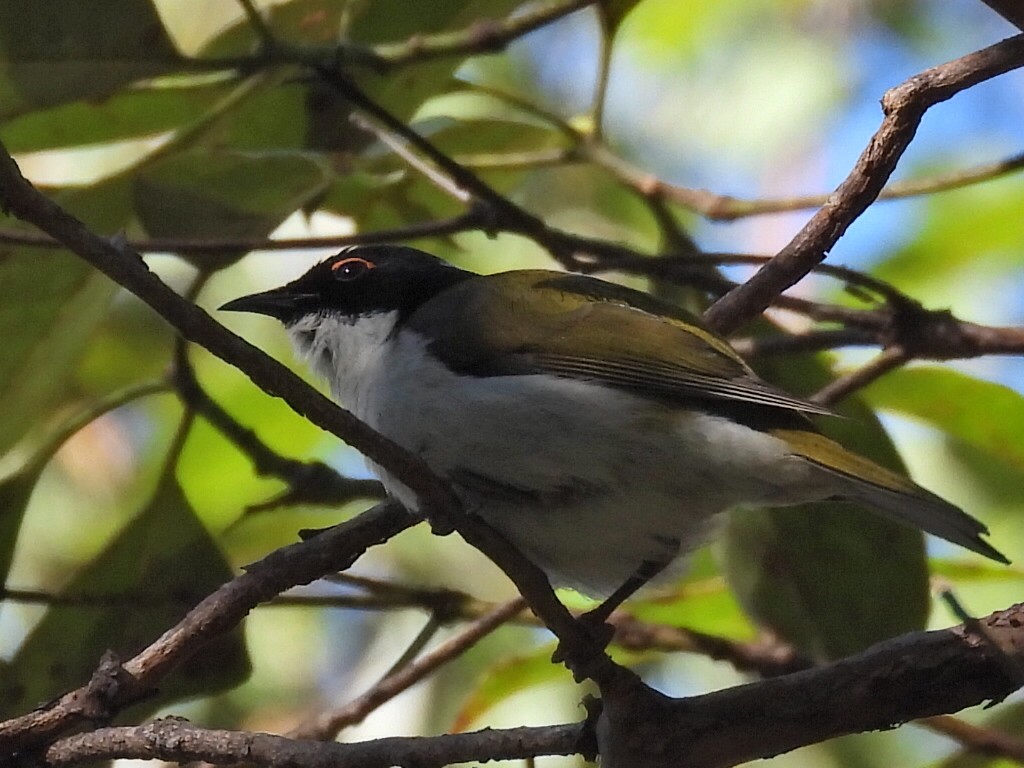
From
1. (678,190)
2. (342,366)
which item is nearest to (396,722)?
(342,366)

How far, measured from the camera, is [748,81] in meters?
6.11

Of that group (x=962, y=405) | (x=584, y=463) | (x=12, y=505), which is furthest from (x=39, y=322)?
(x=962, y=405)

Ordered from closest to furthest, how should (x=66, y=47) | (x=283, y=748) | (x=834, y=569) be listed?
(x=283, y=748) < (x=66, y=47) < (x=834, y=569)

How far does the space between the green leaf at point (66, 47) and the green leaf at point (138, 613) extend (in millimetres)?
1030

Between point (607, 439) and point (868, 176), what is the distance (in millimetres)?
724

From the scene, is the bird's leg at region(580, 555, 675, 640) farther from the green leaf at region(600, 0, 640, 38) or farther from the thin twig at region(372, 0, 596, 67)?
the green leaf at region(600, 0, 640, 38)

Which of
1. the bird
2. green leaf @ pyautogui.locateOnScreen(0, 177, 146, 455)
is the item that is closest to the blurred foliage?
green leaf @ pyautogui.locateOnScreen(0, 177, 146, 455)

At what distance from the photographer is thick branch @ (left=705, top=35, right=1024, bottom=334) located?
253 centimetres

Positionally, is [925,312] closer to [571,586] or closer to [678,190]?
[678,190]

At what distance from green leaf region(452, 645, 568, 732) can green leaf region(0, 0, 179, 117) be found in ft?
6.16

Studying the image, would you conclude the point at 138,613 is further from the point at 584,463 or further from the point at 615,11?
the point at 615,11

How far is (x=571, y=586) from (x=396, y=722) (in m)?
1.91

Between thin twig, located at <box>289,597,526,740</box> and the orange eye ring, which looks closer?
thin twig, located at <box>289,597,526,740</box>

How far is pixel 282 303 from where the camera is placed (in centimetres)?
372
